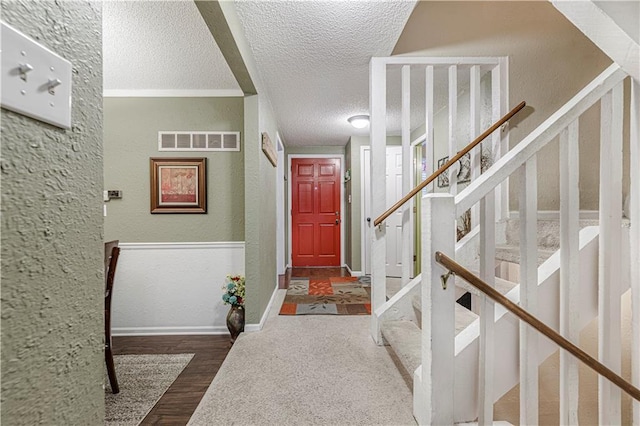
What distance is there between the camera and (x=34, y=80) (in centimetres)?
48

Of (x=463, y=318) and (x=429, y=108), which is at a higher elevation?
(x=429, y=108)

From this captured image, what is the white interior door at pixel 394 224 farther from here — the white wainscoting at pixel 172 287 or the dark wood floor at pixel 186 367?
the dark wood floor at pixel 186 367

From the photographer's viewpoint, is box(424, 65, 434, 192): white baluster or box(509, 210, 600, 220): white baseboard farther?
box(424, 65, 434, 192): white baluster

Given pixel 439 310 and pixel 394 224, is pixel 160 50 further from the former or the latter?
pixel 394 224

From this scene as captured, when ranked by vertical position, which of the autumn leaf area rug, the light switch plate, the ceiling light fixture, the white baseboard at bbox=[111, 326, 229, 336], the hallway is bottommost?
the white baseboard at bbox=[111, 326, 229, 336]

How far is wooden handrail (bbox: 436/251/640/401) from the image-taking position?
3.58 ft

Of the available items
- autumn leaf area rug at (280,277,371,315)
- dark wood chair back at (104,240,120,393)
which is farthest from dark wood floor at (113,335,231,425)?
autumn leaf area rug at (280,277,371,315)

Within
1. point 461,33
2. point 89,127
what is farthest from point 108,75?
point 461,33

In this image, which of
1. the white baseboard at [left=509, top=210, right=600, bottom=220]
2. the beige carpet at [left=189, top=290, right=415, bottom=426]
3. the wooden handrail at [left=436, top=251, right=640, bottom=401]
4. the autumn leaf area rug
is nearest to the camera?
the wooden handrail at [left=436, top=251, right=640, bottom=401]

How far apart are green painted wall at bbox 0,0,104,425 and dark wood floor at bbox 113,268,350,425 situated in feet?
4.21

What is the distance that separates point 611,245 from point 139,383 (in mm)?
2635

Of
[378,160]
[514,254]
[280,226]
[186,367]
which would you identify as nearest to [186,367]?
[186,367]

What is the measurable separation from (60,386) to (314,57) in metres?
2.47

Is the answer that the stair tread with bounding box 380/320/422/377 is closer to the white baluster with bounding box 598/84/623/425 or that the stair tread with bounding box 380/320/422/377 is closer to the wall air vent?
the white baluster with bounding box 598/84/623/425
